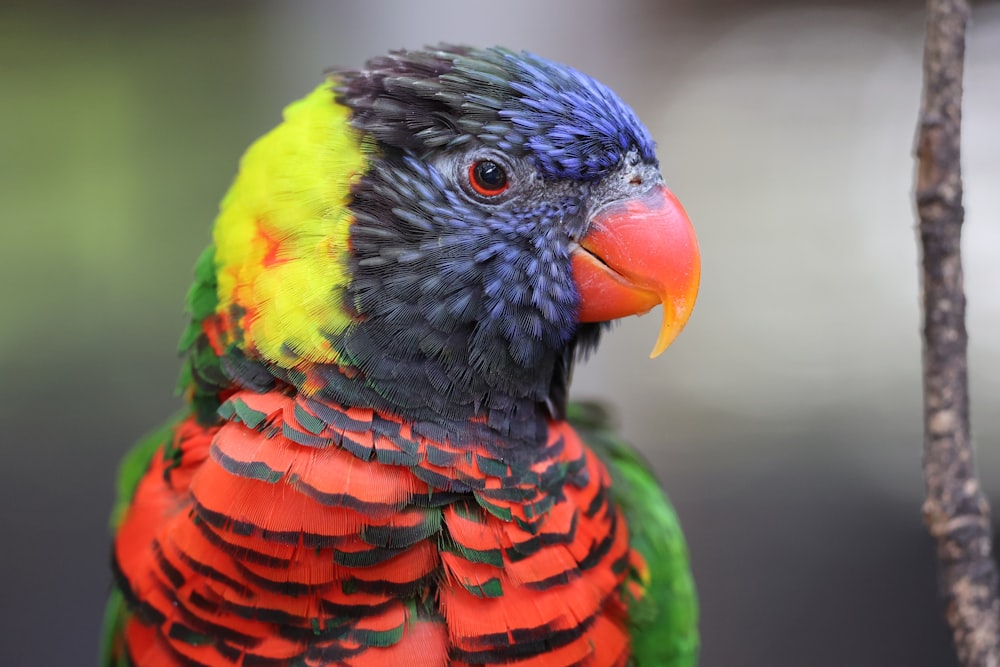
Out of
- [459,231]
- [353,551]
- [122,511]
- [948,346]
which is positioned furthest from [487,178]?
[122,511]

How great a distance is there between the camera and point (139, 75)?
343 cm

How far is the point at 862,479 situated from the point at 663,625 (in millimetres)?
2815

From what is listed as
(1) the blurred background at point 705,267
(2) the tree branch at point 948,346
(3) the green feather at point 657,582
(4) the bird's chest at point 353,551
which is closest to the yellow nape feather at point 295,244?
(4) the bird's chest at point 353,551

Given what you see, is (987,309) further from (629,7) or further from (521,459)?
(521,459)

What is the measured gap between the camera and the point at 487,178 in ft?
3.60

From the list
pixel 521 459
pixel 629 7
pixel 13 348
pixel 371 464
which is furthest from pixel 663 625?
pixel 13 348

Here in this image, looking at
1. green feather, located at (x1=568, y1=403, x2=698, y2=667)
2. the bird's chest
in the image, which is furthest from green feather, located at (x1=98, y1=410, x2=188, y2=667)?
green feather, located at (x1=568, y1=403, x2=698, y2=667)

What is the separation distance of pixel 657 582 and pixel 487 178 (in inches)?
31.8

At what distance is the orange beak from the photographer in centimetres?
111

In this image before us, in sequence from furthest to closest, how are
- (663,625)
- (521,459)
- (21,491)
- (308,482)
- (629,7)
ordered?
1. (629,7)
2. (21,491)
3. (663,625)
4. (521,459)
5. (308,482)

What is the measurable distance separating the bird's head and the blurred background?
2578mm

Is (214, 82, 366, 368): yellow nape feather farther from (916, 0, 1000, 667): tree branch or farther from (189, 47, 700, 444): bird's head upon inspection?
(916, 0, 1000, 667): tree branch

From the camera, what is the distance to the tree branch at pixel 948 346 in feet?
3.79

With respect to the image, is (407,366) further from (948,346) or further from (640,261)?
(948,346)
